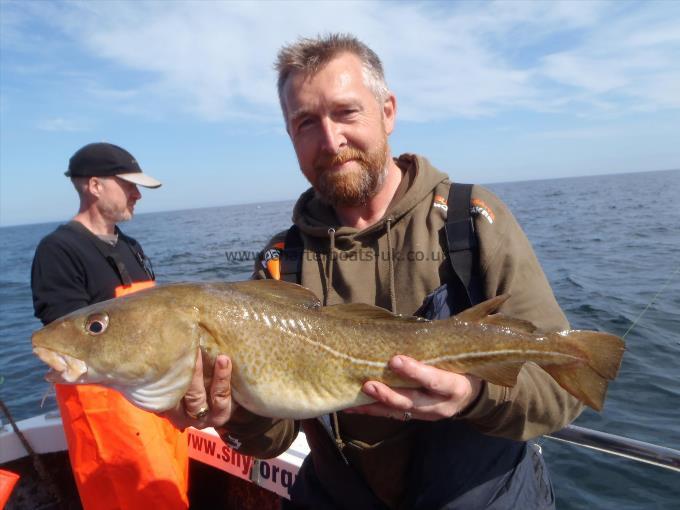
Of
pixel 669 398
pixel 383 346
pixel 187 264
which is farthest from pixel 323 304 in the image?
pixel 187 264

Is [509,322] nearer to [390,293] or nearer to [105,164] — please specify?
[390,293]

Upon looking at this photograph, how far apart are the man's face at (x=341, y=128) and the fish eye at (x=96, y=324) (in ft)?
4.70

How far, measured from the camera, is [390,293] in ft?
9.02

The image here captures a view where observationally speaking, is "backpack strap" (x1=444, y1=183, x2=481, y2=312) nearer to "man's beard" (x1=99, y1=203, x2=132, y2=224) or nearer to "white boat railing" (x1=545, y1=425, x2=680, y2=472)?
"white boat railing" (x1=545, y1=425, x2=680, y2=472)

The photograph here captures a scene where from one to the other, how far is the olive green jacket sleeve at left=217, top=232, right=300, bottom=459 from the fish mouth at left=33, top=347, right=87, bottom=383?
83 cm

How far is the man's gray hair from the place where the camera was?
285 centimetres

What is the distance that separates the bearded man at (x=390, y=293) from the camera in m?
2.42

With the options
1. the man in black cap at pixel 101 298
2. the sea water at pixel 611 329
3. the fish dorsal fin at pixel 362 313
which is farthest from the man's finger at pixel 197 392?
the sea water at pixel 611 329

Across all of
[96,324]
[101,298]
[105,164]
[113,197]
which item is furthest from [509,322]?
[105,164]

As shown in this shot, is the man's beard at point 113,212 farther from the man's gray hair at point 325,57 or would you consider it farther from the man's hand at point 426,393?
the man's hand at point 426,393

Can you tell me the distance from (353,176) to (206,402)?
1.50 m

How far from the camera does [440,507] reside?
247 centimetres

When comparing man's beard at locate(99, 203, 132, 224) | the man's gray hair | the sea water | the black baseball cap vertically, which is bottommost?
the sea water

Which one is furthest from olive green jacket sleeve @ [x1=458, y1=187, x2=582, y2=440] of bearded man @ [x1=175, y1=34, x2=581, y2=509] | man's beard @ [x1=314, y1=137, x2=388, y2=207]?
man's beard @ [x1=314, y1=137, x2=388, y2=207]
